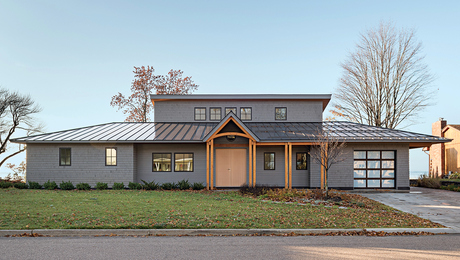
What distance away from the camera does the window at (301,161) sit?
66.1ft

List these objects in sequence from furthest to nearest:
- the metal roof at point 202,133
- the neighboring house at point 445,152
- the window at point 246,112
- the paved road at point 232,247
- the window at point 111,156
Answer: the neighboring house at point 445,152
the window at point 246,112
the window at point 111,156
the metal roof at point 202,133
the paved road at point 232,247

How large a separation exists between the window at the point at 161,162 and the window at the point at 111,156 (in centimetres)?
239

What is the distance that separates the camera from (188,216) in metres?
9.77

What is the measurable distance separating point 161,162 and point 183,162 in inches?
56.7

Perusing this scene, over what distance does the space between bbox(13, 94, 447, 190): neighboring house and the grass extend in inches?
258

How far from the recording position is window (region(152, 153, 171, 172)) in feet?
65.8

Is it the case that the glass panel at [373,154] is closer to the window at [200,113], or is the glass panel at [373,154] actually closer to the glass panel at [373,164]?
the glass panel at [373,164]

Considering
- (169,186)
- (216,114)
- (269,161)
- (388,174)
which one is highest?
(216,114)

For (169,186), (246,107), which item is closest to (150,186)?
(169,186)

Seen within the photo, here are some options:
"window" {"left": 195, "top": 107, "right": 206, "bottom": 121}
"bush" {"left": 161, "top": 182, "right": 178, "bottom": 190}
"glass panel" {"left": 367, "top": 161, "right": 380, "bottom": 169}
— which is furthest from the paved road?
"window" {"left": 195, "top": 107, "right": 206, "bottom": 121}

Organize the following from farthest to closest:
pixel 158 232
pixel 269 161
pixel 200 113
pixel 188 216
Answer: pixel 200 113 → pixel 269 161 → pixel 188 216 → pixel 158 232

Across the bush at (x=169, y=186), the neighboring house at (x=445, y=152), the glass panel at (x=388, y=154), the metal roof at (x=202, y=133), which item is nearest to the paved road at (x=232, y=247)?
the metal roof at (x=202, y=133)

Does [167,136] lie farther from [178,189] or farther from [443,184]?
[443,184]

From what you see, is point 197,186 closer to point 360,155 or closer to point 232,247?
point 360,155
